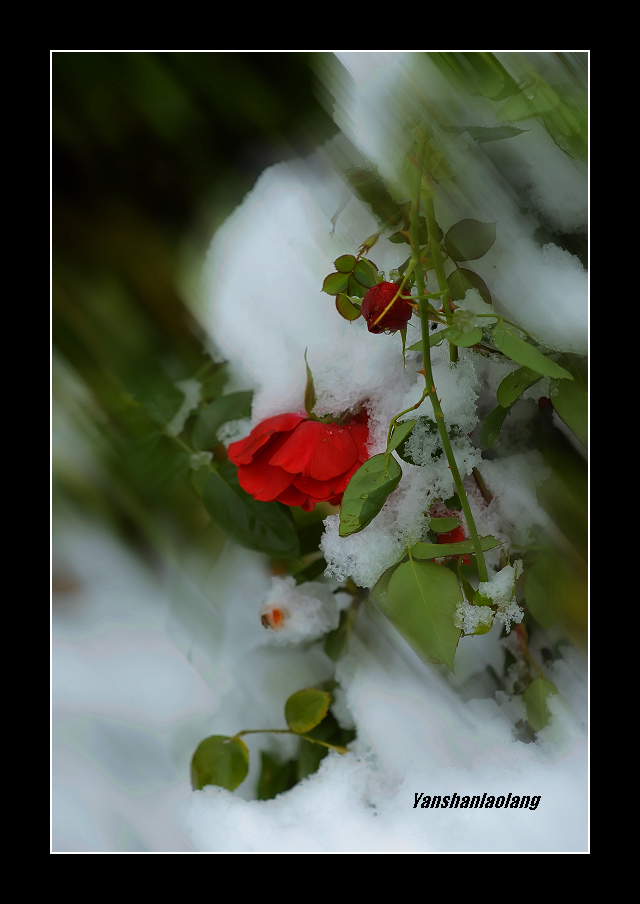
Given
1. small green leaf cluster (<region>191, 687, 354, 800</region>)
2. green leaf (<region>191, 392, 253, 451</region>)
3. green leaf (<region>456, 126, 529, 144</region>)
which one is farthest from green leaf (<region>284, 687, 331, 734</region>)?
green leaf (<region>456, 126, 529, 144</region>)

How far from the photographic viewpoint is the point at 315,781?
21.4 inches

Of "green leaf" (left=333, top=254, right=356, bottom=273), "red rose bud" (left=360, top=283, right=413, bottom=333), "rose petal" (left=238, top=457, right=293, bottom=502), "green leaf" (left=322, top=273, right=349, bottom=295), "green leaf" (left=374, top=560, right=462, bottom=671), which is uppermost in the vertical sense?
"green leaf" (left=333, top=254, right=356, bottom=273)

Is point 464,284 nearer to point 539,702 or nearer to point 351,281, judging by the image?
point 351,281

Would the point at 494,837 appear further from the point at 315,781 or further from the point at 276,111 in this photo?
the point at 276,111

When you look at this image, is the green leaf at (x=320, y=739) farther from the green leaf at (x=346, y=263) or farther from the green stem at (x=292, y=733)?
the green leaf at (x=346, y=263)

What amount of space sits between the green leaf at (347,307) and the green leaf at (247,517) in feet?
0.49

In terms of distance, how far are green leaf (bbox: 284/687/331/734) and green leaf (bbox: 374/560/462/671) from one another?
0.49 feet

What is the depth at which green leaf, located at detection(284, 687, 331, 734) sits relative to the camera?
1.78ft

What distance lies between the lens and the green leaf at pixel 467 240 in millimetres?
467

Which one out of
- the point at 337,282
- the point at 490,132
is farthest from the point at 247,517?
the point at 490,132

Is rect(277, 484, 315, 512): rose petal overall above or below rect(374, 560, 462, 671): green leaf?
above

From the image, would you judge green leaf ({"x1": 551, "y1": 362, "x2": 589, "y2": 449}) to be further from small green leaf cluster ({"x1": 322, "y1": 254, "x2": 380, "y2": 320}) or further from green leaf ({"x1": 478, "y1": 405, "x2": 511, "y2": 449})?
small green leaf cluster ({"x1": 322, "y1": 254, "x2": 380, "y2": 320})

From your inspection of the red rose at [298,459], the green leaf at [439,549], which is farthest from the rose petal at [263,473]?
the green leaf at [439,549]

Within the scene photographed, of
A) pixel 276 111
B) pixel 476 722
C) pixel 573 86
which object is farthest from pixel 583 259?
pixel 476 722
